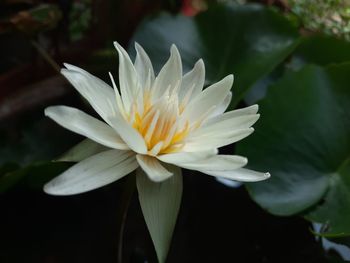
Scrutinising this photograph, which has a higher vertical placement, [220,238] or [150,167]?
[150,167]

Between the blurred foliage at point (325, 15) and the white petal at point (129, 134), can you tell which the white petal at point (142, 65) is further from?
the blurred foliage at point (325, 15)

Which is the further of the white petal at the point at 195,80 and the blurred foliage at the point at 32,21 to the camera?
the blurred foliage at the point at 32,21

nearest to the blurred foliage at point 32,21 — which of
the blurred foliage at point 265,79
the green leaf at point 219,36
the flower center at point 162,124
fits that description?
the blurred foliage at point 265,79

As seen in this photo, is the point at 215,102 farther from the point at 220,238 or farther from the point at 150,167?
the point at 220,238

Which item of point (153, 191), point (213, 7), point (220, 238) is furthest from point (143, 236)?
point (213, 7)

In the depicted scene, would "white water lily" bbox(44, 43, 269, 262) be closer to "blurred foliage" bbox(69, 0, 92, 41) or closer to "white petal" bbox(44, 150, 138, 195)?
"white petal" bbox(44, 150, 138, 195)

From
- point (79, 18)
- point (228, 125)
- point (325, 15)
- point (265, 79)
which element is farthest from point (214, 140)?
point (79, 18)
